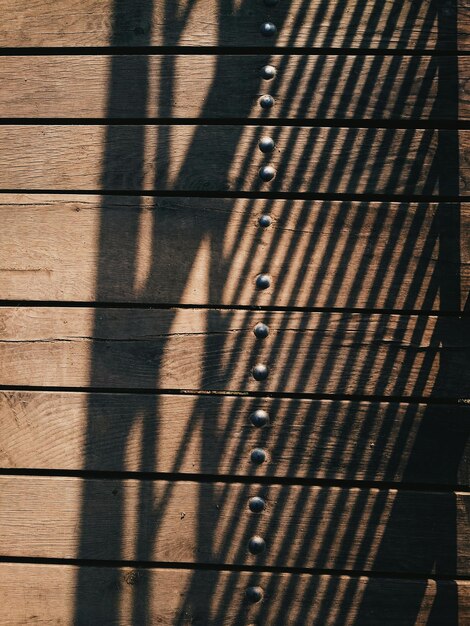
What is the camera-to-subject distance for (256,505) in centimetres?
188

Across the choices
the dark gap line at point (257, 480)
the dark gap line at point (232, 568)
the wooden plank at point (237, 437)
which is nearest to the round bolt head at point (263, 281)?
the wooden plank at point (237, 437)

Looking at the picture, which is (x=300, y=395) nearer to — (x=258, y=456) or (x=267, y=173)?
(x=258, y=456)

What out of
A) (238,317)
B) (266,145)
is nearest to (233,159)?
(266,145)

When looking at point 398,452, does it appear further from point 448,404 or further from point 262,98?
point 262,98

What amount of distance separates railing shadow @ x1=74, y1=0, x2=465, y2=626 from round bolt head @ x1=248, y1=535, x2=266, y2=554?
26 mm

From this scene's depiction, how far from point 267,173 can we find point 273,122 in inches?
7.3

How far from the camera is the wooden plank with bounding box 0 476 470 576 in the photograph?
1.88 metres

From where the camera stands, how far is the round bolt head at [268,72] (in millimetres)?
1952

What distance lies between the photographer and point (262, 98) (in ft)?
6.42

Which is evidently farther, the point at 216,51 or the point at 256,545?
the point at 216,51

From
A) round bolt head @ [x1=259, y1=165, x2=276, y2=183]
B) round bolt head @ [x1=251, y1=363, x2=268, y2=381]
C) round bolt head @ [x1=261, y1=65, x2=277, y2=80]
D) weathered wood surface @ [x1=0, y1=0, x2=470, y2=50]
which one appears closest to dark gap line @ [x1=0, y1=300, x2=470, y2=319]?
round bolt head @ [x1=251, y1=363, x2=268, y2=381]

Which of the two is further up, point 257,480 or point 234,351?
point 234,351

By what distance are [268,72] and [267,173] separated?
Answer: 35 cm

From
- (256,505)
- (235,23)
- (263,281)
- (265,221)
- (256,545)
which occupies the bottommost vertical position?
(256,545)
